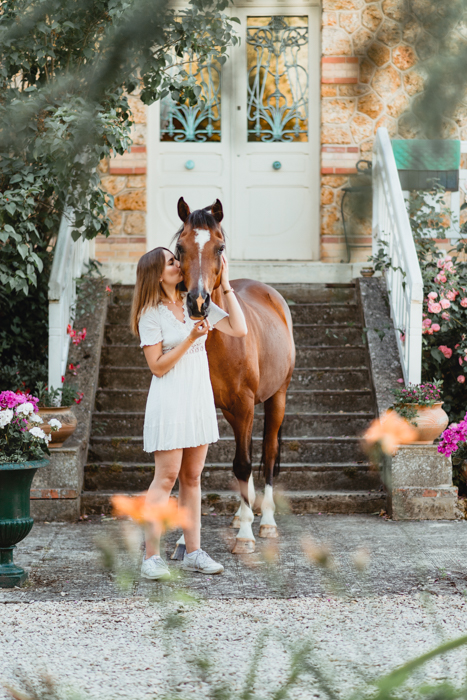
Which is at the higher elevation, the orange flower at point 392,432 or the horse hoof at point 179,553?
the orange flower at point 392,432

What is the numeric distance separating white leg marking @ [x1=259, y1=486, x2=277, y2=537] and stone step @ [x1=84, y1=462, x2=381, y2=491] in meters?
0.67

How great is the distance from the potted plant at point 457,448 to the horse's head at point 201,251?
79.3 inches

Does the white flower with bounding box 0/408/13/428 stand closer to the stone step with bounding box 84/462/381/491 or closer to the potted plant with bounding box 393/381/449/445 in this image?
the stone step with bounding box 84/462/381/491

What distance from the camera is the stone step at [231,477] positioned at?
5488 mm

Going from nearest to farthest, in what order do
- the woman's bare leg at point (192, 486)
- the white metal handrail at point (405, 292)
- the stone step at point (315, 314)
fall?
the woman's bare leg at point (192, 486), the white metal handrail at point (405, 292), the stone step at point (315, 314)

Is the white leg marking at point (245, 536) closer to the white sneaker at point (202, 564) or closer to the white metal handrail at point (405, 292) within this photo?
the white sneaker at point (202, 564)

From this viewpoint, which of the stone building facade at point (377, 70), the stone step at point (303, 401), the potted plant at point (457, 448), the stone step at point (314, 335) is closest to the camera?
the stone building facade at point (377, 70)

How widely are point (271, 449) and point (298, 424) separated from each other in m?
1.04

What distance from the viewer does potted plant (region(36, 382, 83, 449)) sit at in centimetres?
514

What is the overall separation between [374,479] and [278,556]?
61.0 inches

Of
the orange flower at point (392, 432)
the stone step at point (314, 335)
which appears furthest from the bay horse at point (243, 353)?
the stone step at point (314, 335)

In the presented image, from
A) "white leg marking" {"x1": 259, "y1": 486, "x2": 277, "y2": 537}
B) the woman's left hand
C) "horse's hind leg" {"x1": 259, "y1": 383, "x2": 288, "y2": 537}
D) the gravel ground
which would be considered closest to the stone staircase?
"horse's hind leg" {"x1": 259, "y1": 383, "x2": 288, "y2": 537}

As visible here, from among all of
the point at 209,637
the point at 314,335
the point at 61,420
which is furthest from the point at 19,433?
the point at 314,335

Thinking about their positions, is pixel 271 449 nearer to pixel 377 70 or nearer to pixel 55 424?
pixel 55 424
